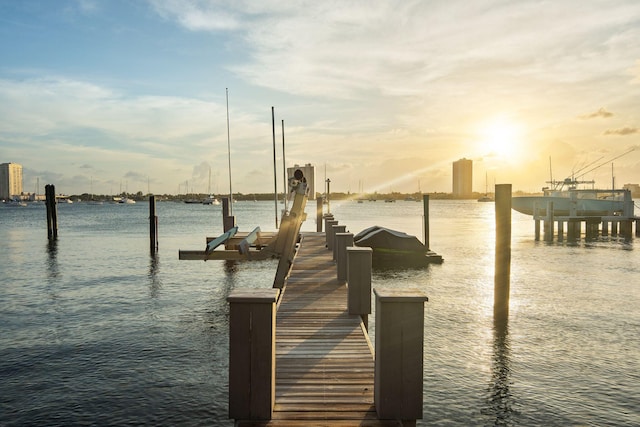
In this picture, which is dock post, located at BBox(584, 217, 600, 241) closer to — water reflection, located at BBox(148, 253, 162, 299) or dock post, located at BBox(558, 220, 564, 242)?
dock post, located at BBox(558, 220, 564, 242)

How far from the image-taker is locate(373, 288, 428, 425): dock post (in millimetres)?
5238

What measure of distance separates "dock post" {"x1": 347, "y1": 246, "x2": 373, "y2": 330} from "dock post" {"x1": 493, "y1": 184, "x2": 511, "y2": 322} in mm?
6956

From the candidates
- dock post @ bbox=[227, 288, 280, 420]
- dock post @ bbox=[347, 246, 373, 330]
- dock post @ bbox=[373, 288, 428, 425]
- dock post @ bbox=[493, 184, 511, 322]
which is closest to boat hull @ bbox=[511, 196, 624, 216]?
dock post @ bbox=[493, 184, 511, 322]

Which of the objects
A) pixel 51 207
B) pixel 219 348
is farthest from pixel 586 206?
pixel 51 207

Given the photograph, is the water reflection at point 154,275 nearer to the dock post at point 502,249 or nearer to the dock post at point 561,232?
the dock post at point 502,249

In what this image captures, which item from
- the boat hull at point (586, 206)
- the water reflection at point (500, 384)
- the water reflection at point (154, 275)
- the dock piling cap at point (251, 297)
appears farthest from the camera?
the boat hull at point (586, 206)

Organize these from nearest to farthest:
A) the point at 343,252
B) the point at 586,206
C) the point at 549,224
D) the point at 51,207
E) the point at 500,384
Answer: the point at 500,384
the point at 343,252
the point at 51,207
the point at 549,224
the point at 586,206

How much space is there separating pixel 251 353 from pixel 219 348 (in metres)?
9.16

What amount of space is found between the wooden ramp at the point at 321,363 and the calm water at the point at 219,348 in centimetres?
239

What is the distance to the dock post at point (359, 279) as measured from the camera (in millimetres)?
9953

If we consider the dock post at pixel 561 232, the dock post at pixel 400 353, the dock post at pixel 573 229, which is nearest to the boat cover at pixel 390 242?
the dock post at pixel 561 232

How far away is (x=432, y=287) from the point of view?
23984 mm

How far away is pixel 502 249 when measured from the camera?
15.5 meters

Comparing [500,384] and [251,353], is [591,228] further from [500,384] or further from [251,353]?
[251,353]
